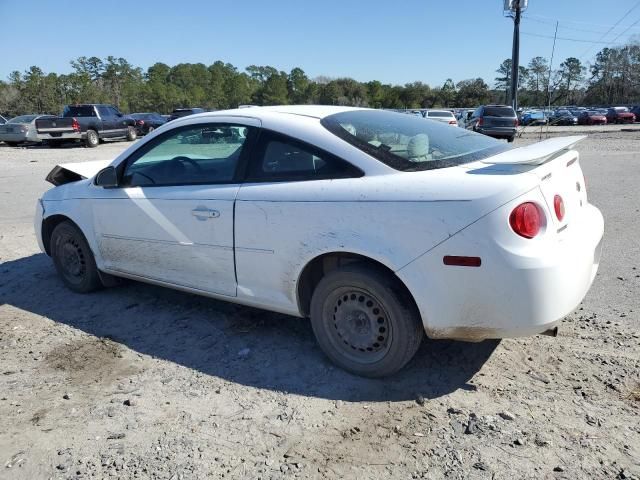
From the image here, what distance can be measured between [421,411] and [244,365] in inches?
46.8

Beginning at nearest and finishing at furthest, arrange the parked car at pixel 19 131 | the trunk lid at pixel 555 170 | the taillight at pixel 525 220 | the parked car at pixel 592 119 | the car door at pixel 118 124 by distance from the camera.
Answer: the taillight at pixel 525 220 → the trunk lid at pixel 555 170 → the parked car at pixel 19 131 → the car door at pixel 118 124 → the parked car at pixel 592 119

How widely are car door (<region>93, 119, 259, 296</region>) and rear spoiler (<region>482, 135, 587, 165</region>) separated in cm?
158

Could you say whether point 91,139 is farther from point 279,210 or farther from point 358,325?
point 358,325

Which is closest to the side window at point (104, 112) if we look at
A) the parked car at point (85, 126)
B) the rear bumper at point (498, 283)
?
the parked car at point (85, 126)

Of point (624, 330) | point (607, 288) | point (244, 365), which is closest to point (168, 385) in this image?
point (244, 365)

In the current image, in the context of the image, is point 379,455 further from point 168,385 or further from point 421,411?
point 168,385

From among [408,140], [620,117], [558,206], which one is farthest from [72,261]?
[620,117]

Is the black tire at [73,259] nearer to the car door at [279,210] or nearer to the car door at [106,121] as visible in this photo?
the car door at [279,210]

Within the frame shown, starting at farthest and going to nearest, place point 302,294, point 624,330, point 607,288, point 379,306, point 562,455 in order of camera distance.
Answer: point 607,288
point 624,330
point 302,294
point 379,306
point 562,455

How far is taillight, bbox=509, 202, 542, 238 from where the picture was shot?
262 cm

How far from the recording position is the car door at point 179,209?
11.7 ft

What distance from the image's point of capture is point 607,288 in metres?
4.55

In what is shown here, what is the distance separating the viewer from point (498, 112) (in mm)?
23875

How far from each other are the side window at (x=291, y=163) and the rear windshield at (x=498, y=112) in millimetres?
22381
